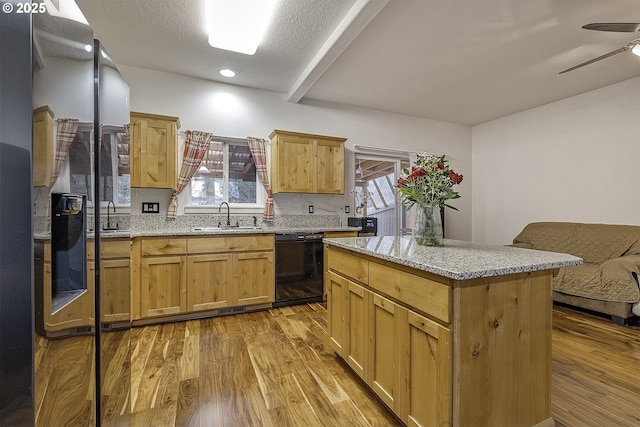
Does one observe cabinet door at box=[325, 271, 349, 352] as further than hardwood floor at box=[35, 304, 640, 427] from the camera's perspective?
Yes

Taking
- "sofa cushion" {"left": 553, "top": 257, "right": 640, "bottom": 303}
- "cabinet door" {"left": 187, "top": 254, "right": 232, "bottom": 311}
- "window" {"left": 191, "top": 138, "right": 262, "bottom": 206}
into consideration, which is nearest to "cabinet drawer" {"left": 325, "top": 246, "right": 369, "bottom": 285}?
"cabinet door" {"left": 187, "top": 254, "right": 232, "bottom": 311}

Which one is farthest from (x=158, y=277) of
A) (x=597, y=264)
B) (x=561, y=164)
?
(x=561, y=164)

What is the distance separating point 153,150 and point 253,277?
69.7 inches

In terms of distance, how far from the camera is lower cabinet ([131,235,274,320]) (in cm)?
270

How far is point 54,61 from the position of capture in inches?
24.5

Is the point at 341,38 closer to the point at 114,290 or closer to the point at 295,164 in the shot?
the point at 295,164

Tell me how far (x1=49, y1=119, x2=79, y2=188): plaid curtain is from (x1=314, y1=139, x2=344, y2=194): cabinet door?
312cm

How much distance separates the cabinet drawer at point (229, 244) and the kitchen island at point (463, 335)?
5.94 ft

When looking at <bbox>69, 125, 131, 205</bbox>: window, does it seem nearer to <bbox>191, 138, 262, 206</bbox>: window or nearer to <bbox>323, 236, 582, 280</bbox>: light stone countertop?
<bbox>323, 236, 582, 280</bbox>: light stone countertop

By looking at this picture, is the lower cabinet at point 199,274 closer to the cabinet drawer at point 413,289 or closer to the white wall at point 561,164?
the cabinet drawer at point 413,289

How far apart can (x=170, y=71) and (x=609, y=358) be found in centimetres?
504

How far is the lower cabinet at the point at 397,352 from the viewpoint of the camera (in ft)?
3.84

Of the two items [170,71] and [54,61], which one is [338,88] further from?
[54,61]

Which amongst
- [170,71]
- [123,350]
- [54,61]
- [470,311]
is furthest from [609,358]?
[170,71]
